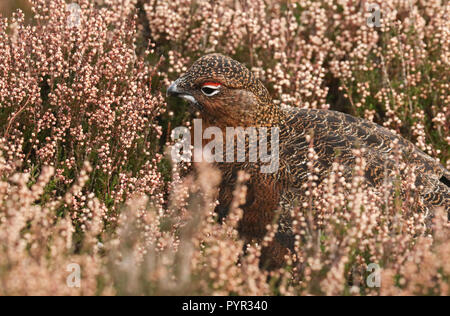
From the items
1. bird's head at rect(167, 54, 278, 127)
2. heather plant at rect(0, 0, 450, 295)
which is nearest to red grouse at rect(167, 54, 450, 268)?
bird's head at rect(167, 54, 278, 127)

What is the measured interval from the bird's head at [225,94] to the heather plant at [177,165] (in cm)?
45

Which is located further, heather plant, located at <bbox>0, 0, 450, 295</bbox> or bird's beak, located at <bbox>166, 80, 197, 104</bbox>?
bird's beak, located at <bbox>166, 80, 197, 104</bbox>

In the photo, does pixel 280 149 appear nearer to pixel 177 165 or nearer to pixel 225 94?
pixel 225 94

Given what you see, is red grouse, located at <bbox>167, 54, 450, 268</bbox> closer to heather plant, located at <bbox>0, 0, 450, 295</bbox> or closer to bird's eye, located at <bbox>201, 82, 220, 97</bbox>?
bird's eye, located at <bbox>201, 82, 220, 97</bbox>

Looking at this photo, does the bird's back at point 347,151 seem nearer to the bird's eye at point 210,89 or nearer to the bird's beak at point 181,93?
the bird's eye at point 210,89

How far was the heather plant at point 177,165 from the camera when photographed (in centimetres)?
304

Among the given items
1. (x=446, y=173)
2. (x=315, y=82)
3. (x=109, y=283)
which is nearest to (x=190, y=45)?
(x=315, y=82)

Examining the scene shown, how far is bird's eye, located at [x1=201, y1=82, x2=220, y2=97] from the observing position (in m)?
4.47

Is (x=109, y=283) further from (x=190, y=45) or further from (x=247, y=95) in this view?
(x=190, y=45)

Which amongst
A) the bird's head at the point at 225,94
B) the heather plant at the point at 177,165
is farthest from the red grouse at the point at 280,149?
the heather plant at the point at 177,165

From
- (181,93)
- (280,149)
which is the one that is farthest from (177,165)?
(280,149)

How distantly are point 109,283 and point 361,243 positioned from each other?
5.13 ft

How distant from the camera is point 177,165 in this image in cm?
509

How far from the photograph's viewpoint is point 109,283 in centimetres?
296
